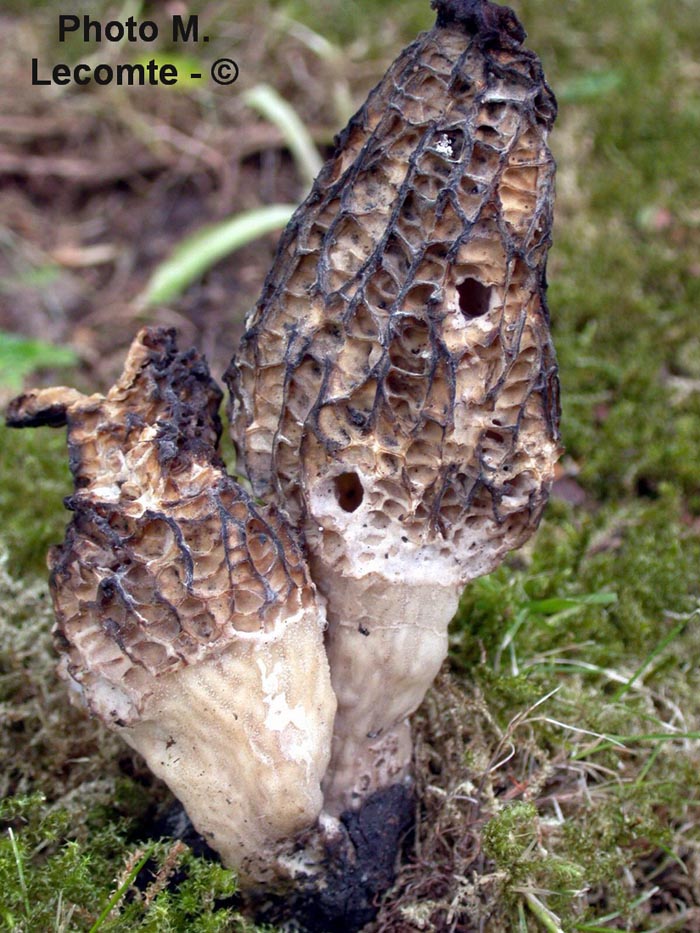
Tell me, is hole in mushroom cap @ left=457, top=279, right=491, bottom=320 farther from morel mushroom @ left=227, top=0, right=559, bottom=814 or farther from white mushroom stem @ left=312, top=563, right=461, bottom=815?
white mushroom stem @ left=312, top=563, right=461, bottom=815

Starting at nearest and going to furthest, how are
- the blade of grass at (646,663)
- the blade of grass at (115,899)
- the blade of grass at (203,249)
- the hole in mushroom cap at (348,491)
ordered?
1. the blade of grass at (115,899)
2. the hole in mushroom cap at (348,491)
3. the blade of grass at (646,663)
4. the blade of grass at (203,249)

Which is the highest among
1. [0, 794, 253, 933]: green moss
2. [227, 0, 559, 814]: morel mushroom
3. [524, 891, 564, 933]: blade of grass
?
[227, 0, 559, 814]: morel mushroom

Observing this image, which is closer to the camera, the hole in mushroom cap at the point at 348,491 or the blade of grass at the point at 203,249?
the hole in mushroom cap at the point at 348,491

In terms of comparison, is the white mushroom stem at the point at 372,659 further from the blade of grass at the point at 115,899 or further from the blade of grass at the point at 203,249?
the blade of grass at the point at 203,249

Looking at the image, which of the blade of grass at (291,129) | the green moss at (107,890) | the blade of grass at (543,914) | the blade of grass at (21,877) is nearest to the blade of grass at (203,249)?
the blade of grass at (291,129)

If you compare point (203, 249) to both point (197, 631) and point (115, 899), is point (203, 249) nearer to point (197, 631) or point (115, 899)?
point (197, 631)

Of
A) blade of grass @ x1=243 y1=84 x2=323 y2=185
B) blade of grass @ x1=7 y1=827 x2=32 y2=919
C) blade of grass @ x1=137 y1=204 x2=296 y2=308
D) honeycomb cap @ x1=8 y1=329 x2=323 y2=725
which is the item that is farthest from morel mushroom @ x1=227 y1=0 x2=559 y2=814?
blade of grass @ x1=243 y1=84 x2=323 y2=185

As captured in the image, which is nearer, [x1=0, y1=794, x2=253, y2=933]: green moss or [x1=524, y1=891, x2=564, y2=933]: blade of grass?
[x1=0, y1=794, x2=253, y2=933]: green moss
